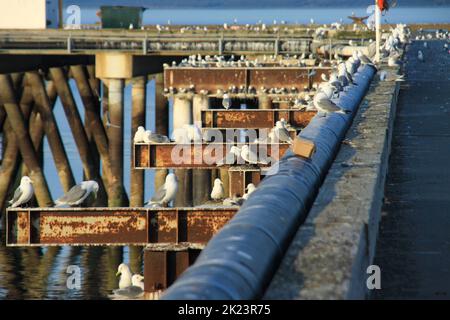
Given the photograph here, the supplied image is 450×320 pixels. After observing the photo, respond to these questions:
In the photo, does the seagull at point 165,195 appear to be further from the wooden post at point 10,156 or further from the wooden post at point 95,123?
the wooden post at point 10,156

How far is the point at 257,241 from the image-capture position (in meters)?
8.43

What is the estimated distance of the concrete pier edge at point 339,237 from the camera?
7.91 m

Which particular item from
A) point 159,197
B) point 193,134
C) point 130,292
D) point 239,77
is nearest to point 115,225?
point 130,292

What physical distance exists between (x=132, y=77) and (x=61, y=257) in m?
13.2

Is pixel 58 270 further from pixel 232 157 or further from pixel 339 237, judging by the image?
pixel 339 237

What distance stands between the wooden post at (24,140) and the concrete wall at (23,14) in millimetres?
12887

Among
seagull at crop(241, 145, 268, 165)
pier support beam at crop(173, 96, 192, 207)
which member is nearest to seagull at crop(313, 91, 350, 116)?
seagull at crop(241, 145, 268, 165)

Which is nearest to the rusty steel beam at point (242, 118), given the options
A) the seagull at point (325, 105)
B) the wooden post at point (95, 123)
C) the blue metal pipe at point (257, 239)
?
the seagull at point (325, 105)

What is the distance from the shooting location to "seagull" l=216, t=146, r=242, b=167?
56.6ft

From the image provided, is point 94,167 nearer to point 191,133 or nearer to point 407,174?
point 191,133

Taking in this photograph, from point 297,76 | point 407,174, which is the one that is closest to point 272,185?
point 407,174

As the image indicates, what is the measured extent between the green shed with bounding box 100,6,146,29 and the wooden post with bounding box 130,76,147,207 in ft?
49.7

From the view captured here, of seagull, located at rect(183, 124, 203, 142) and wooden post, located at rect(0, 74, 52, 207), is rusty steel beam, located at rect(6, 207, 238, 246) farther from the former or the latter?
wooden post, located at rect(0, 74, 52, 207)

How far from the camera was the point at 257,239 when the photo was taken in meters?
8.46
